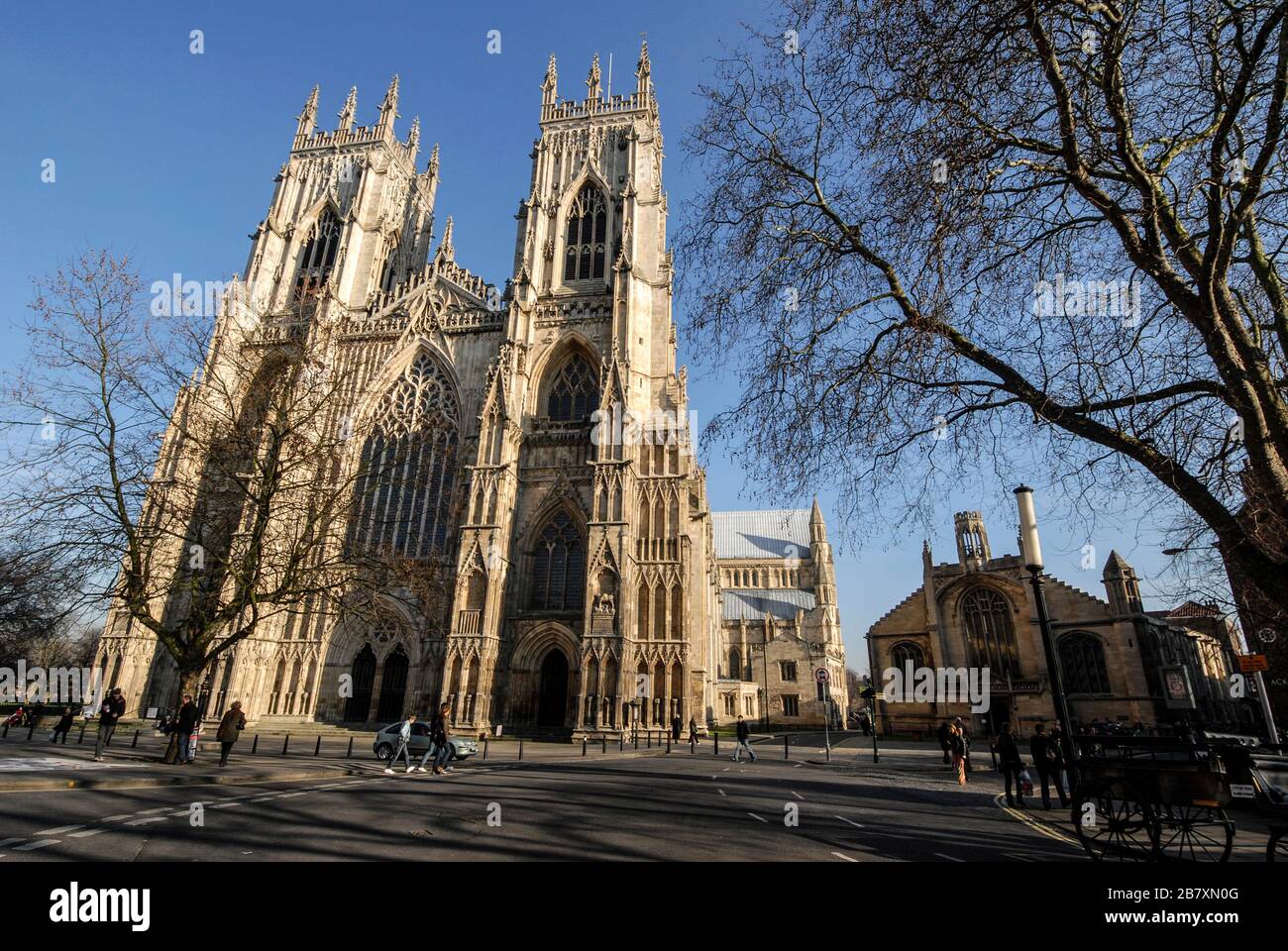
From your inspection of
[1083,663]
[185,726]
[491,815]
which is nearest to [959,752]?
[491,815]

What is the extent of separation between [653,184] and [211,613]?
31.7m

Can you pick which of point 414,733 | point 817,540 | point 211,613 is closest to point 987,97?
point 211,613

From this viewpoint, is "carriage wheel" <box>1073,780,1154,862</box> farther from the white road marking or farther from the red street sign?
the red street sign

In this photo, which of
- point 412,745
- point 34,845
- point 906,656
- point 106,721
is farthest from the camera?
point 906,656

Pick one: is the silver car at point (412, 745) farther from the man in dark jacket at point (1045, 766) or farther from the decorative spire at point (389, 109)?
the decorative spire at point (389, 109)

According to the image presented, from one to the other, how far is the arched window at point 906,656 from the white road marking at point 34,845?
35824 millimetres

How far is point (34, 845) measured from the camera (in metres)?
5.36

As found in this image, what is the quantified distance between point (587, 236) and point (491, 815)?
112 feet

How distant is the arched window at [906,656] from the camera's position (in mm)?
34125

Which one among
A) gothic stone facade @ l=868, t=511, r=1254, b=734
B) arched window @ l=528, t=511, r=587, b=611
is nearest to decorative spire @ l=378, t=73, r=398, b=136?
arched window @ l=528, t=511, r=587, b=611

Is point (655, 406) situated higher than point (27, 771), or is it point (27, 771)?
point (655, 406)

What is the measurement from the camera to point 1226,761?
1137cm

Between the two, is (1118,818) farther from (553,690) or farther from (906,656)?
(906,656)
